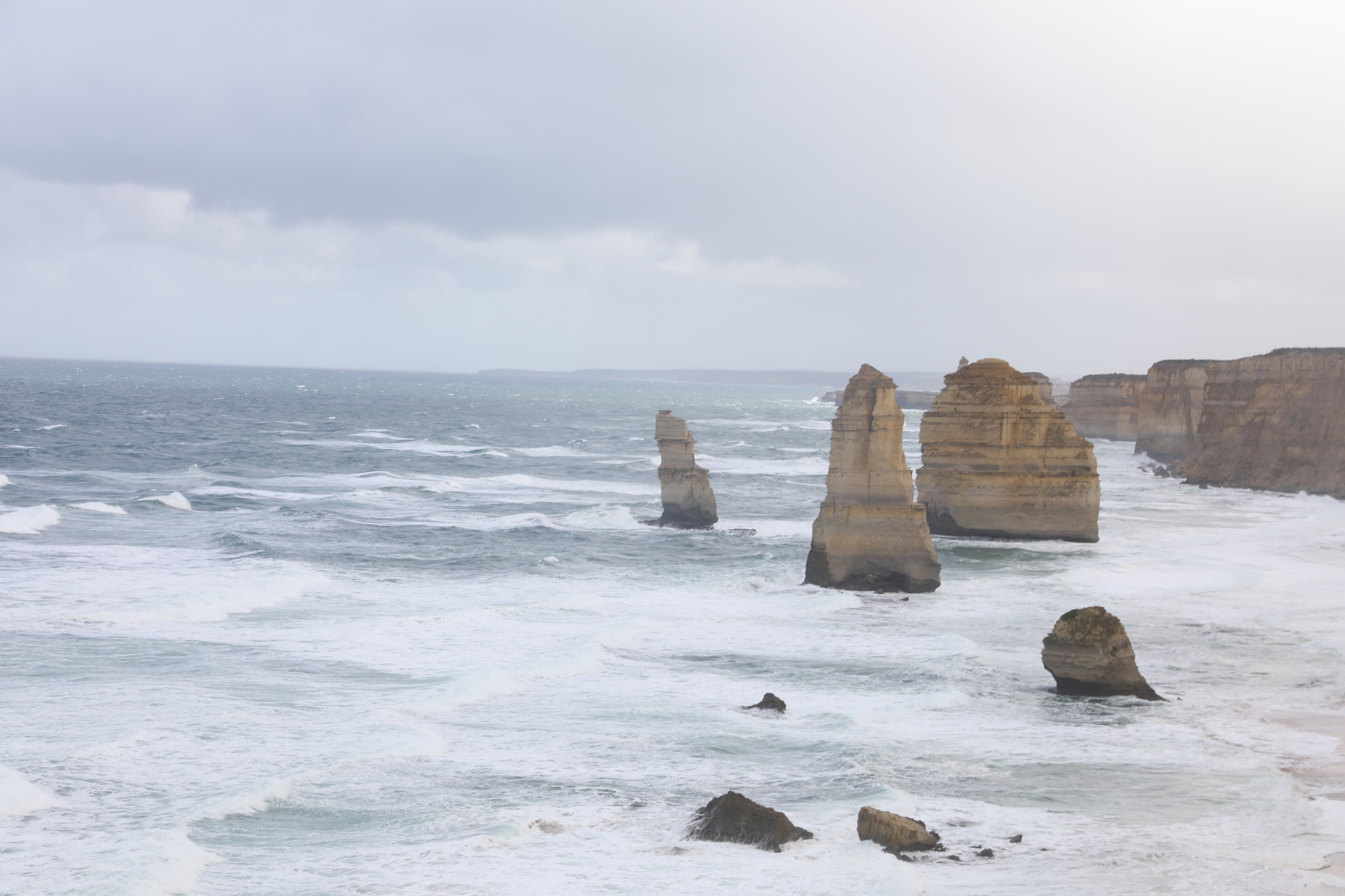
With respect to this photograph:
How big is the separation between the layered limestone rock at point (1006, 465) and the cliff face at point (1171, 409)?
37.9 meters

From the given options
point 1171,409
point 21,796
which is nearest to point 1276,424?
point 1171,409

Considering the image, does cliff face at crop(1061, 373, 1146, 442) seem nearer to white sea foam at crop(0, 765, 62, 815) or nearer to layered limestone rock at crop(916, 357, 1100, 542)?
layered limestone rock at crop(916, 357, 1100, 542)

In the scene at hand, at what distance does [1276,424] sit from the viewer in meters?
56.5

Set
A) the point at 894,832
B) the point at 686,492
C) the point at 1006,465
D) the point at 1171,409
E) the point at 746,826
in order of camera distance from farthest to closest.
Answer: the point at 1171,409 → the point at 686,492 → the point at 1006,465 → the point at 746,826 → the point at 894,832

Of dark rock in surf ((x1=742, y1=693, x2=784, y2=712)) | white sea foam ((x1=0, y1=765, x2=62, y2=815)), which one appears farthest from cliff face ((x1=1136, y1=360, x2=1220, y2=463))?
white sea foam ((x1=0, y1=765, x2=62, y2=815))

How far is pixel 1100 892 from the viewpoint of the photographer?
11.4 m

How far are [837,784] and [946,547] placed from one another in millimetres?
21348

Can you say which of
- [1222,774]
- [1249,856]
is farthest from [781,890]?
[1222,774]

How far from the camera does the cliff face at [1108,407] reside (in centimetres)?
9600

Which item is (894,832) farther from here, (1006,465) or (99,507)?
(99,507)

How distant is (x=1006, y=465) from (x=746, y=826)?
985 inches

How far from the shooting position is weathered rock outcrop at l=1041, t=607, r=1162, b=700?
61.1 feet

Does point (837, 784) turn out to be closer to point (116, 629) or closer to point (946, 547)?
point (116, 629)

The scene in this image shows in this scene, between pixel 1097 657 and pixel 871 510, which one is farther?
pixel 871 510
